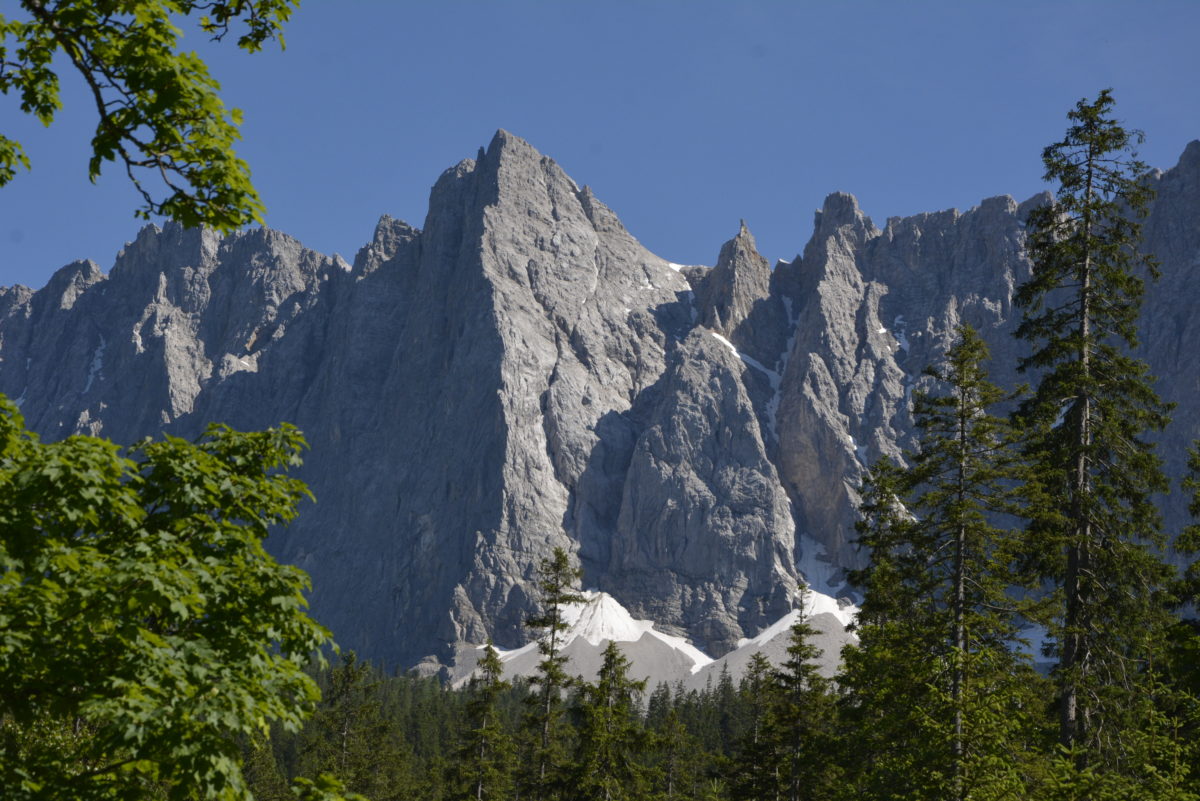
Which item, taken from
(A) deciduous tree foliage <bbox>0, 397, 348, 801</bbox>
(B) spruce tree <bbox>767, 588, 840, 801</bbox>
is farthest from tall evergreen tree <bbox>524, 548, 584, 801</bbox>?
(A) deciduous tree foliage <bbox>0, 397, 348, 801</bbox>

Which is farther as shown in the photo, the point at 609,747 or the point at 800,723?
the point at 800,723

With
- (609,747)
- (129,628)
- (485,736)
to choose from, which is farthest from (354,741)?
(129,628)

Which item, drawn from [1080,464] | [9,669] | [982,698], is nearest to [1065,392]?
[1080,464]

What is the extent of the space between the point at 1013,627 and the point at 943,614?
1635 millimetres

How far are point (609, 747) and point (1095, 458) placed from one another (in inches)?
743

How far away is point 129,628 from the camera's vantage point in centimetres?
639

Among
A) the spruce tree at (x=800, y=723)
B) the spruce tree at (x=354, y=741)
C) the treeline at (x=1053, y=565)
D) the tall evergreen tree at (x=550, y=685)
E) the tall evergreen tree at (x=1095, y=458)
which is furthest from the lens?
the spruce tree at (x=354, y=741)

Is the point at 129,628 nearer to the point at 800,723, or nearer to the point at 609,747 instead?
the point at 609,747

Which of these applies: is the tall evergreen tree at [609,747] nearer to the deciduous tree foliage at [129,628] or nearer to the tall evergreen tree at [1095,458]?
the tall evergreen tree at [1095,458]

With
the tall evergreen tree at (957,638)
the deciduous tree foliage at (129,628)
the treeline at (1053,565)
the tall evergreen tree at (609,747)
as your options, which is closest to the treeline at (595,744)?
the tall evergreen tree at (609,747)

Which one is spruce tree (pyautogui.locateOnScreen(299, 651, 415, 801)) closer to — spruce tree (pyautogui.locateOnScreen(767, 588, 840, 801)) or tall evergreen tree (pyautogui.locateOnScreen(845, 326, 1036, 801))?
spruce tree (pyautogui.locateOnScreen(767, 588, 840, 801))

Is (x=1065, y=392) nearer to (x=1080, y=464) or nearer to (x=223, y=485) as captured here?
(x=1080, y=464)

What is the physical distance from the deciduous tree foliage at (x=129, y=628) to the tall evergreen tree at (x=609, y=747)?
2885 cm

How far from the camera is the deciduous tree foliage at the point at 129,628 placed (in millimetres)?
Result: 6246
